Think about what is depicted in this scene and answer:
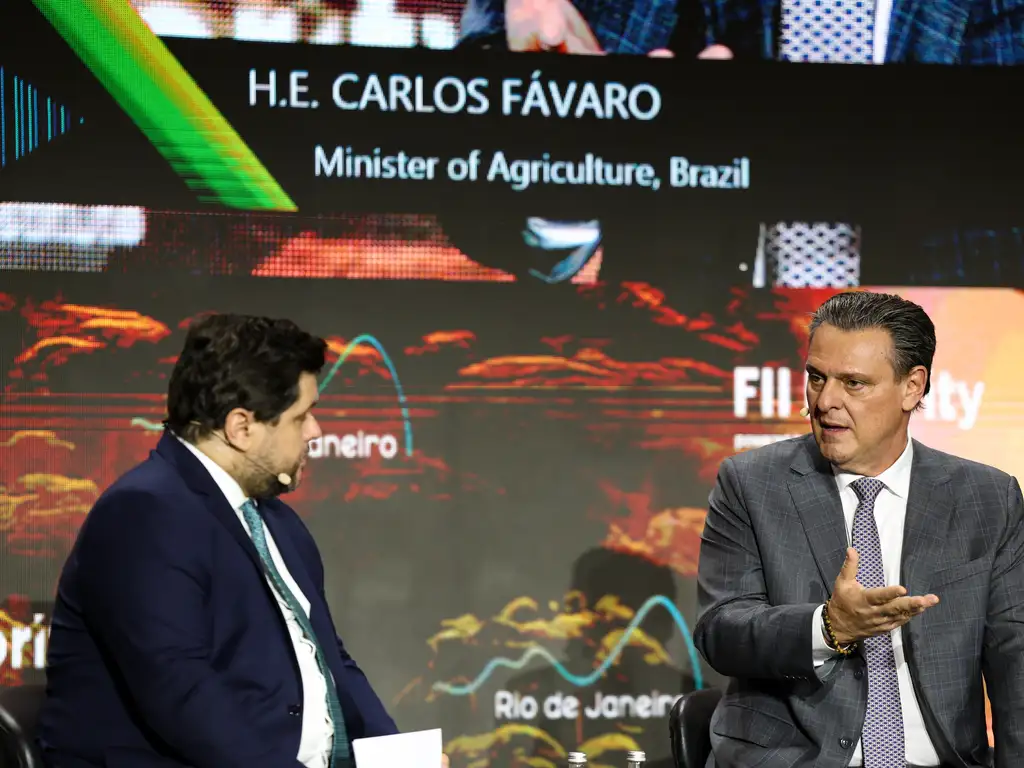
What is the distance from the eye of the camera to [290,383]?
2.29m

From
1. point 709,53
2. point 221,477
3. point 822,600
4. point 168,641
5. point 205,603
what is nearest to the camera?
point 168,641

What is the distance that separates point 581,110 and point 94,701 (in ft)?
8.17

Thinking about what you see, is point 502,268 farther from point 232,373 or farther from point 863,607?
point 863,607

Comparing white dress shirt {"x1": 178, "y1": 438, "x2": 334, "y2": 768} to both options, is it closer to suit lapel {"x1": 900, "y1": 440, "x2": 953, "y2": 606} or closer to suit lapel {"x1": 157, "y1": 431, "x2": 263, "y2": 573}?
suit lapel {"x1": 157, "y1": 431, "x2": 263, "y2": 573}

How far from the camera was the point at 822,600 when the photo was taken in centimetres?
240

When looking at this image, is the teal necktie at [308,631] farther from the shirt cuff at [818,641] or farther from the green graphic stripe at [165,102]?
the green graphic stripe at [165,102]

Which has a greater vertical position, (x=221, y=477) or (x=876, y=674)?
(x=221, y=477)

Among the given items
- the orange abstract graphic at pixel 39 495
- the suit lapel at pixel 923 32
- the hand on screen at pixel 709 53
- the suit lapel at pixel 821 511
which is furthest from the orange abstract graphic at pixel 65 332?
the suit lapel at pixel 923 32

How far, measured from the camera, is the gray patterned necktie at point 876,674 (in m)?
2.30

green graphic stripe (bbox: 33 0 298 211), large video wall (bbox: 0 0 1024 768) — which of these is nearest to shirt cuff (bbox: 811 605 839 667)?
large video wall (bbox: 0 0 1024 768)

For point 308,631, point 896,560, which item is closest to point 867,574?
point 896,560

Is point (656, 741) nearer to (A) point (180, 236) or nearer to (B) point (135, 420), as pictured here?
(B) point (135, 420)

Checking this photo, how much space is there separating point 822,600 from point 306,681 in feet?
3.36

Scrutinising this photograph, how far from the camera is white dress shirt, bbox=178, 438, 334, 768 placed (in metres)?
2.29
